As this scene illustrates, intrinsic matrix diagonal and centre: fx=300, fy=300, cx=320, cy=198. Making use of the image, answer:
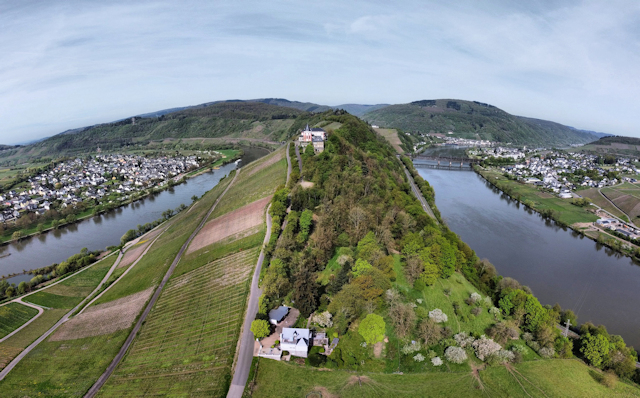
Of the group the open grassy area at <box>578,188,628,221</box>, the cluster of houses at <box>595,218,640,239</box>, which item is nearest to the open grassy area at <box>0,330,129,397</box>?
the cluster of houses at <box>595,218,640,239</box>

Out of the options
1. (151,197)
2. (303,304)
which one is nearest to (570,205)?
(303,304)

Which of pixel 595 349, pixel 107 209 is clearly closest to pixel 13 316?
pixel 107 209

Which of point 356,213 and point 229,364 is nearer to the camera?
point 229,364

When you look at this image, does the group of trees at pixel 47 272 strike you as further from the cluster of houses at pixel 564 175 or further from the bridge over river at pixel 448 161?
the bridge over river at pixel 448 161

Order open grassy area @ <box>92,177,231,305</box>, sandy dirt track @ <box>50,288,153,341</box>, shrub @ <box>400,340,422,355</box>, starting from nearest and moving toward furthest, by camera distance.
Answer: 1. shrub @ <box>400,340,422,355</box>
2. sandy dirt track @ <box>50,288,153,341</box>
3. open grassy area @ <box>92,177,231,305</box>

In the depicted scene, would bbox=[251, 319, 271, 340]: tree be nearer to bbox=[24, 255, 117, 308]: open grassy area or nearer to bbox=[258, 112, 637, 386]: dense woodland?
bbox=[258, 112, 637, 386]: dense woodland

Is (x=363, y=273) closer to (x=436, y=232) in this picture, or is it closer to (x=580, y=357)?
(x=436, y=232)
